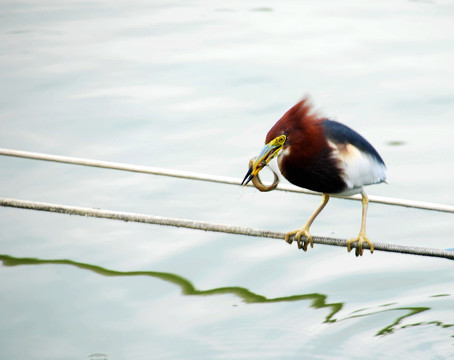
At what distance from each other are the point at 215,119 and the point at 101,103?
1012 mm

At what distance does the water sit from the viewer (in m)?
4.88

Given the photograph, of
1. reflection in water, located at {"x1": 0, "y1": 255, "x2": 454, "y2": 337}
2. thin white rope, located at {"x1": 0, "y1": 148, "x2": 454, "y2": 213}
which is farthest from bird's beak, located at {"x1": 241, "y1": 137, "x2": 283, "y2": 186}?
reflection in water, located at {"x1": 0, "y1": 255, "x2": 454, "y2": 337}

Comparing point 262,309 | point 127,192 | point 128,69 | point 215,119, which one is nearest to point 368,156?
point 262,309

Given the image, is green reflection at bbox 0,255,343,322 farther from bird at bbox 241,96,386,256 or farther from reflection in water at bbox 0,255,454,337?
bird at bbox 241,96,386,256

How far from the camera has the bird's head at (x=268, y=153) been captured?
12.5 ft

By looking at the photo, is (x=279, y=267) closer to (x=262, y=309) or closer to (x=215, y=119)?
(x=262, y=309)

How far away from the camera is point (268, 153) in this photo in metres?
3.82

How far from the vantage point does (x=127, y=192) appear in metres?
6.23

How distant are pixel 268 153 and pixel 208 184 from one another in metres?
2.55

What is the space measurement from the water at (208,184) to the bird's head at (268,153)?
1230mm

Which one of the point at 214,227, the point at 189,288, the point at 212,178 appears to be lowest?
the point at 189,288

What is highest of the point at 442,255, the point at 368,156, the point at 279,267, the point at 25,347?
the point at 368,156

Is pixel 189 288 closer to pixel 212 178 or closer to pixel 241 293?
pixel 241 293

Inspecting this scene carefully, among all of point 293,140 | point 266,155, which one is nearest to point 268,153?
point 266,155
